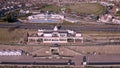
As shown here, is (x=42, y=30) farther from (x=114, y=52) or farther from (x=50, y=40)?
(x=114, y=52)

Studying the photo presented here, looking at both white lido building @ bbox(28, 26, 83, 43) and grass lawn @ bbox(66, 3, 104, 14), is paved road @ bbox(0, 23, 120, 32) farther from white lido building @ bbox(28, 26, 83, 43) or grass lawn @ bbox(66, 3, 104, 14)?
grass lawn @ bbox(66, 3, 104, 14)

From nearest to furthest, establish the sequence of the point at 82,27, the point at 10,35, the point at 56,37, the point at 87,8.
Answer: the point at 56,37, the point at 10,35, the point at 82,27, the point at 87,8

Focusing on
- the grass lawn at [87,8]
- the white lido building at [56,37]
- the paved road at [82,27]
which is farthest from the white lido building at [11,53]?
the grass lawn at [87,8]

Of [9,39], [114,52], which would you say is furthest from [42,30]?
[114,52]

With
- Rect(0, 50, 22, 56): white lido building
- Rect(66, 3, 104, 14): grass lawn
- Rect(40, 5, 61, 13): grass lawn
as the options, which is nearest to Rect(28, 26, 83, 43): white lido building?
Rect(0, 50, 22, 56): white lido building

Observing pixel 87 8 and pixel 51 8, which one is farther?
pixel 51 8

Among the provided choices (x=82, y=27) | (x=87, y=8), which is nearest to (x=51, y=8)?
(x=87, y=8)

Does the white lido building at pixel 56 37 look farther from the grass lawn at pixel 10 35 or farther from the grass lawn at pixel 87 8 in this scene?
the grass lawn at pixel 87 8

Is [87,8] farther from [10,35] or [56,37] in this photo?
[56,37]
